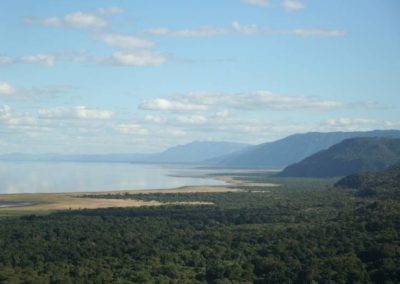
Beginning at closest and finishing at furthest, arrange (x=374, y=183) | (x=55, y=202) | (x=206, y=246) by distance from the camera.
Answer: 1. (x=206, y=246)
2. (x=55, y=202)
3. (x=374, y=183)

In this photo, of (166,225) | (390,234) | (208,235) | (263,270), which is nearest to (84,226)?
(166,225)

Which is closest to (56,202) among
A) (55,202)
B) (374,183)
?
(55,202)

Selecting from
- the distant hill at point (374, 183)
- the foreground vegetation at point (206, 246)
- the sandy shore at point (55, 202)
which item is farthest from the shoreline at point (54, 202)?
the distant hill at point (374, 183)

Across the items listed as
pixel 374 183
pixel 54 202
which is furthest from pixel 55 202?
pixel 374 183

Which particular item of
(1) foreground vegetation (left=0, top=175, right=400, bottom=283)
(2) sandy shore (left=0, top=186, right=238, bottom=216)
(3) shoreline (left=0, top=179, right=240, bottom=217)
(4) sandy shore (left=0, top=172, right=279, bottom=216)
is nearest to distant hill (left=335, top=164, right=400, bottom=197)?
(1) foreground vegetation (left=0, top=175, right=400, bottom=283)

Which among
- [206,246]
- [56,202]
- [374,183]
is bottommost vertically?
[206,246]

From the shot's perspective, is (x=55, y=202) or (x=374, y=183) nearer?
(x=55, y=202)

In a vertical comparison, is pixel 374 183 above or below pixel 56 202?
above

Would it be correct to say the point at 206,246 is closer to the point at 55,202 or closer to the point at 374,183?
the point at 55,202

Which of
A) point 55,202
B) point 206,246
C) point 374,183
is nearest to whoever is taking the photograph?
point 206,246
